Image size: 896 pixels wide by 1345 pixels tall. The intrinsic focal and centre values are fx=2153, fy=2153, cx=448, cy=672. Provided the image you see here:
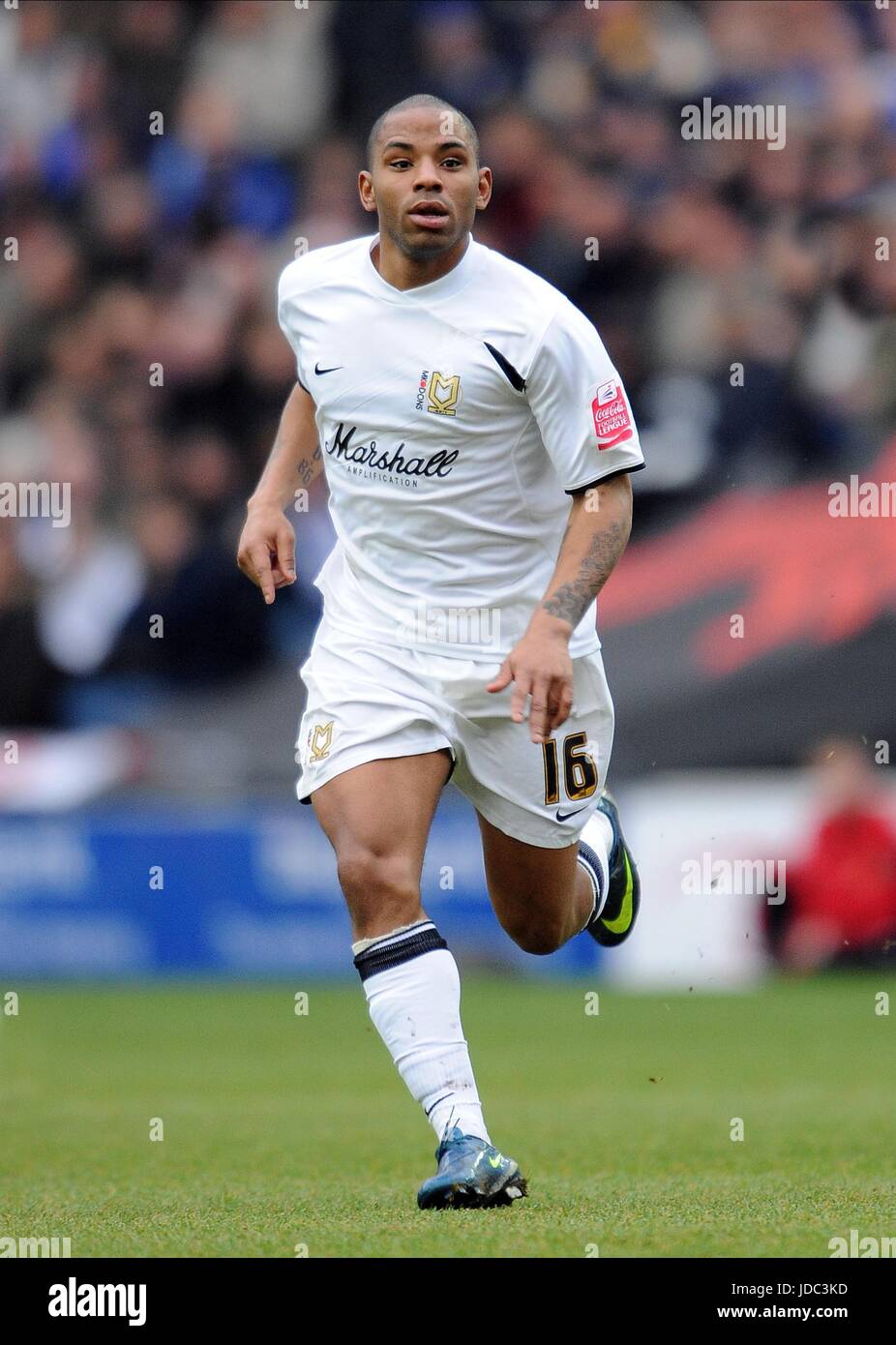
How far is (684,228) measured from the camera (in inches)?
550

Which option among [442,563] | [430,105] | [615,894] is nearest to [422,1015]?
[442,563]

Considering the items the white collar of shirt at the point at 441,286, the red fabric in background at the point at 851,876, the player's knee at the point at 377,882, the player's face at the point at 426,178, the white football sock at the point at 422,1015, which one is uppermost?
the player's face at the point at 426,178

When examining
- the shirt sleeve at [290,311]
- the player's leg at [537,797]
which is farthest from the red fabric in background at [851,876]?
the shirt sleeve at [290,311]

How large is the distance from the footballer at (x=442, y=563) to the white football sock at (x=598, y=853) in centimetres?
49

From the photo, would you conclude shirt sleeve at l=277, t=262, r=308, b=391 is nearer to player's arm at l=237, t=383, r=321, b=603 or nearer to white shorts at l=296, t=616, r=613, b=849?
player's arm at l=237, t=383, r=321, b=603

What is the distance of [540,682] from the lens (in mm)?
4742

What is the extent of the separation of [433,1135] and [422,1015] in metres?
1.72

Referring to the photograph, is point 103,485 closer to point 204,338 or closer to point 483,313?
point 204,338

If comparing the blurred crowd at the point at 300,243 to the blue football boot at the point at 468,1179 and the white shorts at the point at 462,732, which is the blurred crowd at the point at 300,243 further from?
the blue football boot at the point at 468,1179

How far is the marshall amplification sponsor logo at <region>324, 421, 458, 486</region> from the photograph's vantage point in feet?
17.2

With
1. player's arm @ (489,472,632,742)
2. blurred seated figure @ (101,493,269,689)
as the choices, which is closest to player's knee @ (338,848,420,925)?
player's arm @ (489,472,632,742)

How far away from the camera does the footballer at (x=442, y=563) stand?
494cm

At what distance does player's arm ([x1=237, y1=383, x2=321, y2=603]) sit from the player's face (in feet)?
2.45

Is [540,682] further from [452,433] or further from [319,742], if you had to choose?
[452,433]
